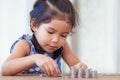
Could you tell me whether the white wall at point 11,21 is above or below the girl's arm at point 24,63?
above

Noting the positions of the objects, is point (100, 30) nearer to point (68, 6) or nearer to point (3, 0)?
point (3, 0)

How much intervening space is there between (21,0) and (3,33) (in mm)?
211

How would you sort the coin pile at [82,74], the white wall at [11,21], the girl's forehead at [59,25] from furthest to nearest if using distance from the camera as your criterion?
the white wall at [11,21], the girl's forehead at [59,25], the coin pile at [82,74]

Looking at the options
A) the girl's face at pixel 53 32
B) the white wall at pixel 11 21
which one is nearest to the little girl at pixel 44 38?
the girl's face at pixel 53 32

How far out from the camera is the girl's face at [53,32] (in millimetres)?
895

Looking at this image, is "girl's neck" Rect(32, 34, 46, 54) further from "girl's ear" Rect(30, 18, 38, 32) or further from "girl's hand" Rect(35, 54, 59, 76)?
"girl's hand" Rect(35, 54, 59, 76)

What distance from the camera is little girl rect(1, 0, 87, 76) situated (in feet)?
2.67

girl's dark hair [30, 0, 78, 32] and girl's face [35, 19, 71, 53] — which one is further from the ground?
girl's dark hair [30, 0, 78, 32]

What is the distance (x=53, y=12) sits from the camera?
0.95 metres

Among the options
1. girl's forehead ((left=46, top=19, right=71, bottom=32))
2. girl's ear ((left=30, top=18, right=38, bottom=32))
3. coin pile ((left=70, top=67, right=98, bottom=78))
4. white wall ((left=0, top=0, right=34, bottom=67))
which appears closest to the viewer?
coin pile ((left=70, top=67, right=98, bottom=78))

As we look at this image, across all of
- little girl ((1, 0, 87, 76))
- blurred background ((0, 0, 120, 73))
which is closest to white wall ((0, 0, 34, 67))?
blurred background ((0, 0, 120, 73))

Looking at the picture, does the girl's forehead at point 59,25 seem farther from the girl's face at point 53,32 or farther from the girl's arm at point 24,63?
the girl's arm at point 24,63

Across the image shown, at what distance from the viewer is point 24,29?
1637 millimetres

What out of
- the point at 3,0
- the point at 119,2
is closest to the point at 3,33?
the point at 3,0
